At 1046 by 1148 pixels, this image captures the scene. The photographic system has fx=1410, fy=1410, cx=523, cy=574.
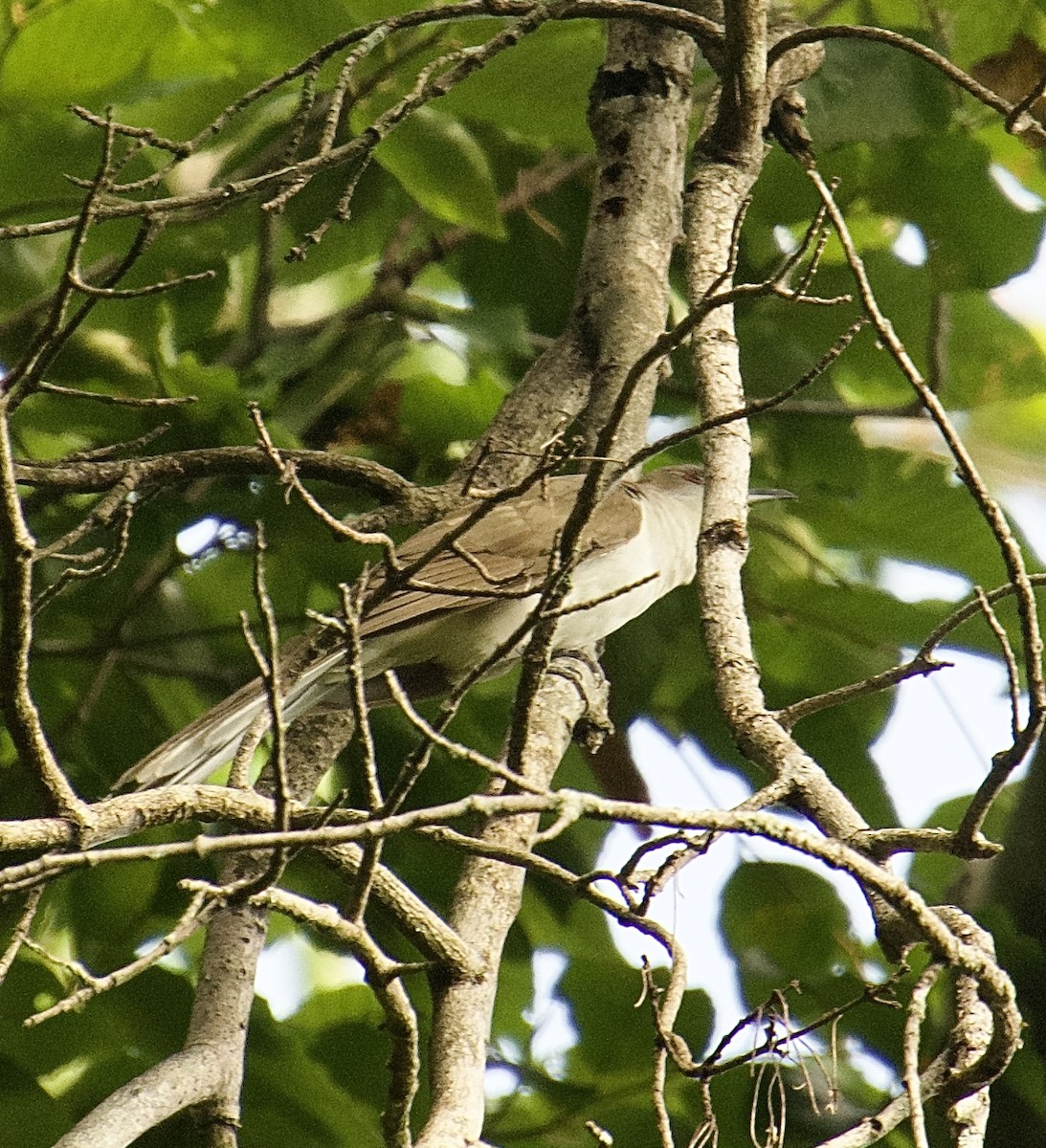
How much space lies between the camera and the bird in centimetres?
300

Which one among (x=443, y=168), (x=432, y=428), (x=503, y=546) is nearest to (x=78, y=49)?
(x=443, y=168)

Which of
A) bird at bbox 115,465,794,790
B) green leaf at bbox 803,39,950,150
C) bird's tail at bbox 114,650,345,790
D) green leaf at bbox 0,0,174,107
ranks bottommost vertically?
bird's tail at bbox 114,650,345,790

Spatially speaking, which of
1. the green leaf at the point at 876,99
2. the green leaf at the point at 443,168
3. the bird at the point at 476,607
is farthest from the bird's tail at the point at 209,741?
the green leaf at the point at 876,99

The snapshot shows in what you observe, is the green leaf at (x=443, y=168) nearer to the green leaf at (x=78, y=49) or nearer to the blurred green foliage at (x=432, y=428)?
the blurred green foliage at (x=432, y=428)

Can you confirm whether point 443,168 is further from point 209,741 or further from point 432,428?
point 209,741

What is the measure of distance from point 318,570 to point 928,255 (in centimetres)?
189

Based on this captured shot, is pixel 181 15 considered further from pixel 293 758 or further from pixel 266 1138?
pixel 266 1138

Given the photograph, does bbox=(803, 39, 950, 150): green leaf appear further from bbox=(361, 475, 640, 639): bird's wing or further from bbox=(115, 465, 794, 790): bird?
bbox=(361, 475, 640, 639): bird's wing

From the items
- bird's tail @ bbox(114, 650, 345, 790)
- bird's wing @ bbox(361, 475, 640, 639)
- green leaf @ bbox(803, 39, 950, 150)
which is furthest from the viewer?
bird's wing @ bbox(361, 475, 640, 639)

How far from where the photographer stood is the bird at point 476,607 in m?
3.00

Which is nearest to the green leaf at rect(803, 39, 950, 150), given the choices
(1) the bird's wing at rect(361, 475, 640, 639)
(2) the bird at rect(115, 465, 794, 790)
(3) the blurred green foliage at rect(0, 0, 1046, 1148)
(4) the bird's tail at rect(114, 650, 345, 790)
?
(3) the blurred green foliage at rect(0, 0, 1046, 1148)

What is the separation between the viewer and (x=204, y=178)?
14.9 ft

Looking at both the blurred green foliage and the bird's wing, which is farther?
the bird's wing

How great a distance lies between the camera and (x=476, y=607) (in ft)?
12.6
